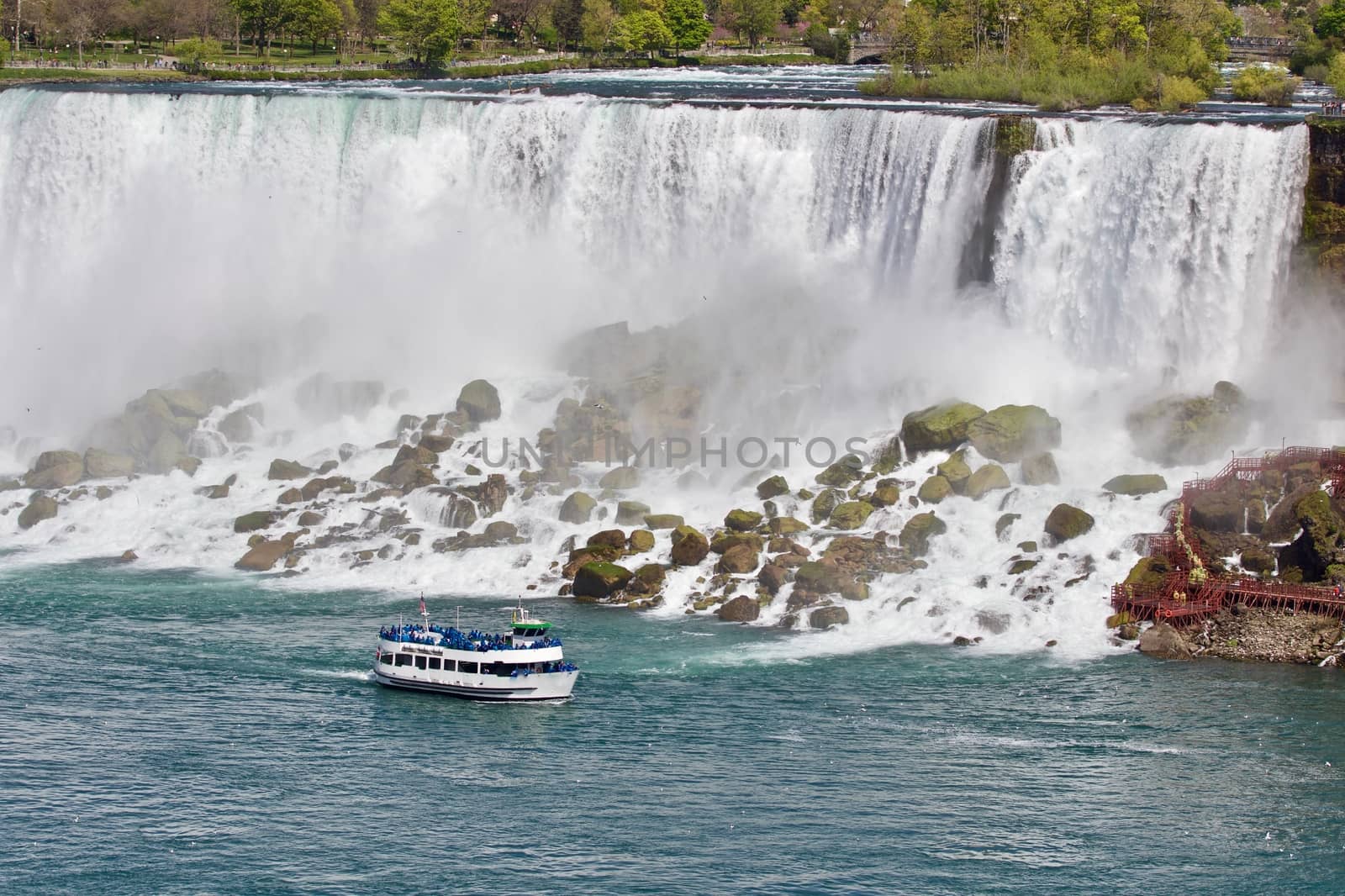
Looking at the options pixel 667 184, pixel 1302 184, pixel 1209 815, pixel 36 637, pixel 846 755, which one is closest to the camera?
pixel 1209 815

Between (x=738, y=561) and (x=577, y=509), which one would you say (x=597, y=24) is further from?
(x=738, y=561)

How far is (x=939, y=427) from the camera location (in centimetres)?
5675

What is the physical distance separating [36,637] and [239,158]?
32937mm

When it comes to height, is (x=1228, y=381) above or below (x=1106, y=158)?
below

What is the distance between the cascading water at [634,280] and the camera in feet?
186

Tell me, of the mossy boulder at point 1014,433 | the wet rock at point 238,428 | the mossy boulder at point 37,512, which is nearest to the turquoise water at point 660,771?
the mossy boulder at point 1014,433

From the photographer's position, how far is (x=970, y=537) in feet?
173

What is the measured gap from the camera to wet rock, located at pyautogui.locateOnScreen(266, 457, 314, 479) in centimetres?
6181

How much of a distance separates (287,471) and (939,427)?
69.5 feet

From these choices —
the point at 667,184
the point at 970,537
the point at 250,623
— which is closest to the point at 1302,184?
the point at 970,537

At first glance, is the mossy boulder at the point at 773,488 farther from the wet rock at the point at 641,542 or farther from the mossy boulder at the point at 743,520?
the wet rock at the point at 641,542

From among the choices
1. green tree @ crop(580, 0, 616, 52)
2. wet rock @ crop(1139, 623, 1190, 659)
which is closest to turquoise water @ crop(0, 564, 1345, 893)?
wet rock @ crop(1139, 623, 1190, 659)

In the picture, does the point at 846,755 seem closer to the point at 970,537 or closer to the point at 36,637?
the point at 970,537

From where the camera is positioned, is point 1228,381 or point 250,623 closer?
point 250,623
